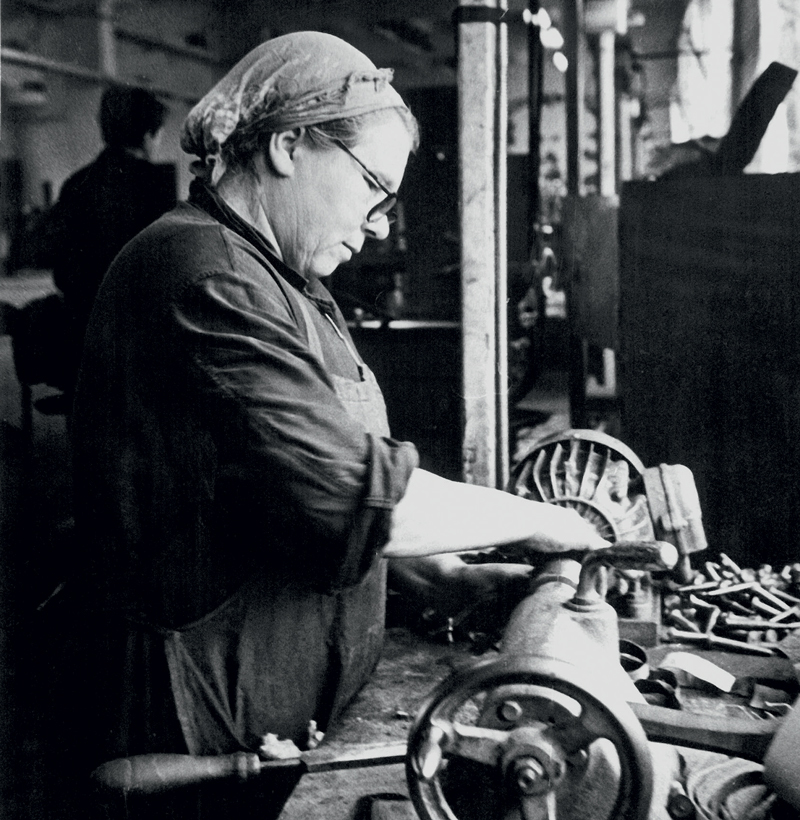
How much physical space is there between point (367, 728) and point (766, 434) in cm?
204

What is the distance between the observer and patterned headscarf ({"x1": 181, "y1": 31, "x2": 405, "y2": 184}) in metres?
1.63

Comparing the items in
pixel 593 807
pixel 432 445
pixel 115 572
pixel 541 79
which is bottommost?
pixel 432 445

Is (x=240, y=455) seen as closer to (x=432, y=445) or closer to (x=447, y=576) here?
(x=447, y=576)

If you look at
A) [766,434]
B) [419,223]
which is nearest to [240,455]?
[766,434]

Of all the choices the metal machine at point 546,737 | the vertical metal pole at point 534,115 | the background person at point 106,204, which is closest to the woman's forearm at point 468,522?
the metal machine at point 546,737

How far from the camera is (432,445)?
542 cm

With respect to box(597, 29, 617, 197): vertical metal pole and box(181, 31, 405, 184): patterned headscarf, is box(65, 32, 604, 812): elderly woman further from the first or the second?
box(597, 29, 617, 197): vertical metal pole

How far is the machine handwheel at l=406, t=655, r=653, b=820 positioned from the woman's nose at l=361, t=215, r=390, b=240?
0.95 meters

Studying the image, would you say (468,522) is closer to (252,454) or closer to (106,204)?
(252,454)

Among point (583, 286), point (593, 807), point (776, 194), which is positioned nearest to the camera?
point (593, 807)

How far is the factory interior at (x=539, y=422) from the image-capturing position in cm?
122

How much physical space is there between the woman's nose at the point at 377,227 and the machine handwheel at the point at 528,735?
0.95 meters

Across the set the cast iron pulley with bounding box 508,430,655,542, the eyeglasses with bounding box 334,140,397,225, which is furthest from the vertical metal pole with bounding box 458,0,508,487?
the eyeglasses with bounding box 334,140,397,225

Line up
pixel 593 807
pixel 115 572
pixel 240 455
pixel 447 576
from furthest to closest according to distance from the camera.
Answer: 1. pixel 447 576
2. pixel 115 572
3. pixel 240 455
4. pixel 593 807
